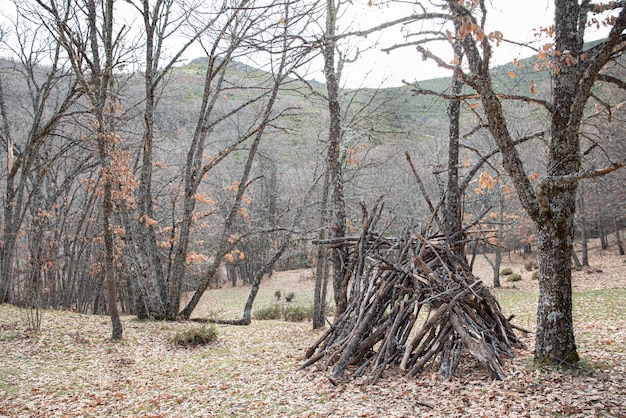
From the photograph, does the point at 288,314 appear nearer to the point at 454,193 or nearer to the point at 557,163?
the point at 454,193

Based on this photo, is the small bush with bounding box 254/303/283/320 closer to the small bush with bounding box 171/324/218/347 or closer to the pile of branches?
the small bush with bounding box 171/324/218/347

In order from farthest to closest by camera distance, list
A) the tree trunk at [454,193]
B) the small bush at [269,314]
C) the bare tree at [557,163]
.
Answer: the small bush at [269,314] < the tree trunk at [454,193] < the bare tree at [557,163]

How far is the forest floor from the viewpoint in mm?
4238

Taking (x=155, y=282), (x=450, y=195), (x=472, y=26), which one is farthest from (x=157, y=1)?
(x=472, y=26)

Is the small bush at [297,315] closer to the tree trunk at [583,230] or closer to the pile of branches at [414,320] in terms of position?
the pile of branches at [414,320]

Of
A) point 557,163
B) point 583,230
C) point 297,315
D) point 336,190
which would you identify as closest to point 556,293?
point 557,163

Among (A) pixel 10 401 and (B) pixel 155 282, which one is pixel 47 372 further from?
(B) pixel 155 282

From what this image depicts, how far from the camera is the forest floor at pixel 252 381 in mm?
4238

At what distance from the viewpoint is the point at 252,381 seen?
603cm

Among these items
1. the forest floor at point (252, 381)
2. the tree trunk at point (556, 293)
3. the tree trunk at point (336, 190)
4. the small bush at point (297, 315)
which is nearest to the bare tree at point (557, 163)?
the tree trunk at point (556, 293)

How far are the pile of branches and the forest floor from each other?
0.75 ft

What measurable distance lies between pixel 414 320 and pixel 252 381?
2522 millimetres

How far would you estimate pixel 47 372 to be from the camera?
656 centimetres

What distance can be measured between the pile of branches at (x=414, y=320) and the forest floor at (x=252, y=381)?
9.0 inches
